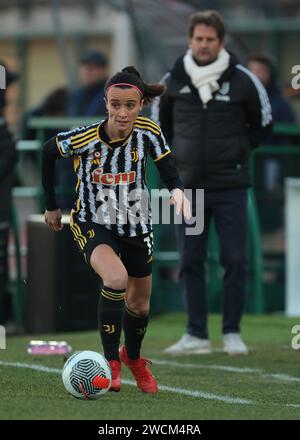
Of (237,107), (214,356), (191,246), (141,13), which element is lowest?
(214,356)

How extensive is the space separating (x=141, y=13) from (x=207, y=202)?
502 centimetres

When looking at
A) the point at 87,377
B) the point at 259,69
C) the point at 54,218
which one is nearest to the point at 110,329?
the point at 87,377

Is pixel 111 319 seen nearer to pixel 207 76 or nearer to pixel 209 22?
pixel 207 76

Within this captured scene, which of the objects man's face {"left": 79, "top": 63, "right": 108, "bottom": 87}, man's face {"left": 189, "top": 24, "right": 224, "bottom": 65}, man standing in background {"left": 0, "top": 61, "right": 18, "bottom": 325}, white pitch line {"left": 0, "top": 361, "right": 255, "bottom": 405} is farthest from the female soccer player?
man's face {"left": 79, "top": 63, "right": 108, "bottom": 87}

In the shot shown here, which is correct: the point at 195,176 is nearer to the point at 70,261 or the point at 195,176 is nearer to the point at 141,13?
the point at 70,261

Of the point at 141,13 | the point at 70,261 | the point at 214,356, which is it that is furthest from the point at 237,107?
the point at 141,13

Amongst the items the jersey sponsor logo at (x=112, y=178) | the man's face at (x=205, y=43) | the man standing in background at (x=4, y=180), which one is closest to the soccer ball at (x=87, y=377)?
the jersey sponsor logo at (x=112, y=178)

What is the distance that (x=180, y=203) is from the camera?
779 centimetres

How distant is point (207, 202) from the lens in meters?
10.7

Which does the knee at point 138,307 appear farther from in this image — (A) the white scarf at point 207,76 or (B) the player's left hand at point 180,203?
(A) the white scarf at point 207,76

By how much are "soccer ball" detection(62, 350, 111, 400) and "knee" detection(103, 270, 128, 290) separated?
1.36 ft

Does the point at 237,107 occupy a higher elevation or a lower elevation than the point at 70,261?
higher

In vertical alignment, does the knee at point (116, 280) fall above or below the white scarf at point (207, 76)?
below

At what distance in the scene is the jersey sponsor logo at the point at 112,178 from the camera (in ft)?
26.5
